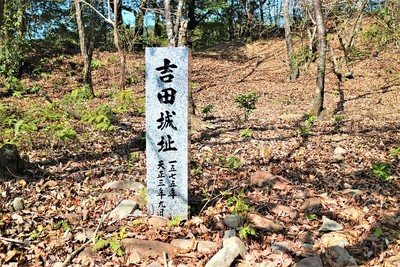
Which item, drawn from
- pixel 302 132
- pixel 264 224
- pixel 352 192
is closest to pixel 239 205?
pixel 264 224

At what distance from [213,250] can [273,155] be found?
9.54 ft

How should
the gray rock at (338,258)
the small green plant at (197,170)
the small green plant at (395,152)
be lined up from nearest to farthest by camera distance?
the gray rock at (338,258) → the small green plant at (197,170) → the small green plant at (395,152)

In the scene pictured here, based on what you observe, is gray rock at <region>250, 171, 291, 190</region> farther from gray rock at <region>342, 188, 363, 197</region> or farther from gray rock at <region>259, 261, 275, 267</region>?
gray rock at <region>259, 261, 275, 267</region>

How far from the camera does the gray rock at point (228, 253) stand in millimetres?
2873

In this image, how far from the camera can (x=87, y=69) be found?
11133 mm

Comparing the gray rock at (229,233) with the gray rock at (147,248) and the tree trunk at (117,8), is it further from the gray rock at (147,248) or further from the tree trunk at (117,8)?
the tree trunk at (117,8)

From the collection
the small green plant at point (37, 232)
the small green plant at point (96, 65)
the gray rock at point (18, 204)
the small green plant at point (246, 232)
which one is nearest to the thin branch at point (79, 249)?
the small green plant at point (37, 232)

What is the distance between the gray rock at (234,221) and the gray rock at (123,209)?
1088 mm

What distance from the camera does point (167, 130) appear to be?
3402mm

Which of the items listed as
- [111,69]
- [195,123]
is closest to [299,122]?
[195,123]

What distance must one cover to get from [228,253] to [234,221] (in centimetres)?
58

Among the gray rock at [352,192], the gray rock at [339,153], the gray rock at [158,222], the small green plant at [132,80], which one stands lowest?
the gray rock at [158,222]

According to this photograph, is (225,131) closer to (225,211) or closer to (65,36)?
(225,211)

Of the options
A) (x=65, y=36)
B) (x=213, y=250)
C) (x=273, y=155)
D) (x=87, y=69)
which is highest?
(x=65, y=36)
